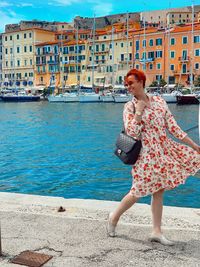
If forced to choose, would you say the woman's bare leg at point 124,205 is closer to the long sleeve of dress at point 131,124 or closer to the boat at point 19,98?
the long sleeve of dress at point 131,124

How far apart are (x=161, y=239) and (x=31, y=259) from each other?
1.14m

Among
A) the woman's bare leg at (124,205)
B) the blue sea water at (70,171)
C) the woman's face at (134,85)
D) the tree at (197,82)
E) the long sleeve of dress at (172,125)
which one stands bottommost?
the blue sea water at (70,171)

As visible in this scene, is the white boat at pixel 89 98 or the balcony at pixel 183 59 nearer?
the white boat at pixel 89 98

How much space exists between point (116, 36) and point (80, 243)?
76.3 meters

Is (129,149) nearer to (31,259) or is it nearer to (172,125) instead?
(172,125)

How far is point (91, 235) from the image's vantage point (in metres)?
4.04

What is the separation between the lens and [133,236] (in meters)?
4.01

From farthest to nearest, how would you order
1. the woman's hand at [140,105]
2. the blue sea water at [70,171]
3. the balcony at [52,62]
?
the balcony at [52,62]
the blue sea water at [70,171]
the woman's hand at [140,105]

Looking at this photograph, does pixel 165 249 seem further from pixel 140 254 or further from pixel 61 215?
pixel 61 215

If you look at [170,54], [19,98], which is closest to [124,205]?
[170,54]

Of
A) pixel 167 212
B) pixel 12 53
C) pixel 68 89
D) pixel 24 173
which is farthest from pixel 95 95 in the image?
pixel 167 212

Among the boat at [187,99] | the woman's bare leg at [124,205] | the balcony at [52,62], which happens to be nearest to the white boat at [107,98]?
the boat at [187,99]

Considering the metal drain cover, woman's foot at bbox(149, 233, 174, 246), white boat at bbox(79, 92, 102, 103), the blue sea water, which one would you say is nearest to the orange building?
white boat at bbox(79, 92, 102, 103)

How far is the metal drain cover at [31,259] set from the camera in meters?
3.44
